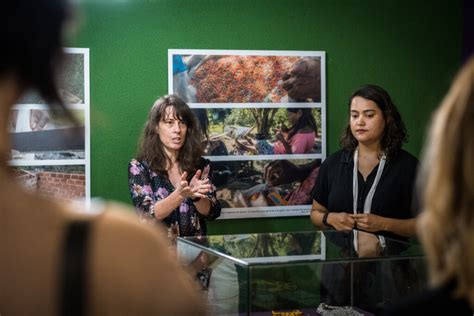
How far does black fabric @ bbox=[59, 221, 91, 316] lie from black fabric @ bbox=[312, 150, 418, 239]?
12.5 feet

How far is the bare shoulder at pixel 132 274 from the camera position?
732 mm

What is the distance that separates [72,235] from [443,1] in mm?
5519

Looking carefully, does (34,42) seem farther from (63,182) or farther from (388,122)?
(63,182)

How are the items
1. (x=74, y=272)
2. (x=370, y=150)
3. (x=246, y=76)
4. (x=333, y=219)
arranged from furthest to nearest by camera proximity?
(x=246, y=76) → (x=370, y=150) → (x=333, y=219) → (x=74, y=272)

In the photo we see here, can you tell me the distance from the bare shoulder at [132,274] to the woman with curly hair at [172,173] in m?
3.46

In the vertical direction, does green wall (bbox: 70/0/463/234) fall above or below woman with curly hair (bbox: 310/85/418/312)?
above

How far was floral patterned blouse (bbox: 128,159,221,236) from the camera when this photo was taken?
14.4 feet

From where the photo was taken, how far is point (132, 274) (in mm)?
743

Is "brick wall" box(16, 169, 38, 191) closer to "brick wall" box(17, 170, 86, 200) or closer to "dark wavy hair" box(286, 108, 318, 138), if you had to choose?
"brick wall" box(17, 170, 86, 200)

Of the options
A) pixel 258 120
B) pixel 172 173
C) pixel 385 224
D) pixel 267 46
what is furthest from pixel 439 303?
pixel 267 46

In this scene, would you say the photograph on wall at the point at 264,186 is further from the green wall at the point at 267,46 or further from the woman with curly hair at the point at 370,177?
the woman with curly hair at the point at 370,177

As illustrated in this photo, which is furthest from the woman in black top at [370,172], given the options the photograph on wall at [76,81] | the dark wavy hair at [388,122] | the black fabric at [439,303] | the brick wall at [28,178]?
the black fabric at [439,303]

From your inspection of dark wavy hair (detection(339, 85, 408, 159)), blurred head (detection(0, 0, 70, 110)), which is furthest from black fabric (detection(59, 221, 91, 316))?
dark wavy hair (detection(339, 85, 408, 159))

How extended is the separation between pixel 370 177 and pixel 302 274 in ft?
5.96
